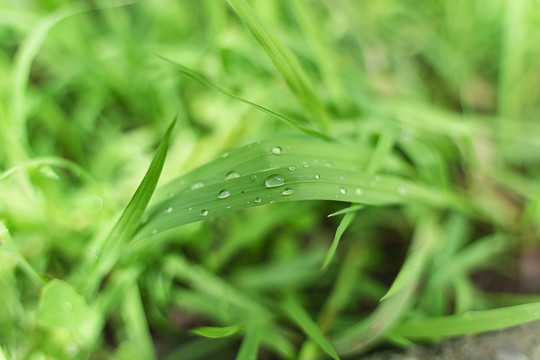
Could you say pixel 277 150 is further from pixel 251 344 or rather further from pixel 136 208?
pixel 251 344

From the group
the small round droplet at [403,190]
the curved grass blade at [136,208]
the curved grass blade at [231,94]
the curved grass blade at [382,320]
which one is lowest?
the curved grass blade at [382,320]

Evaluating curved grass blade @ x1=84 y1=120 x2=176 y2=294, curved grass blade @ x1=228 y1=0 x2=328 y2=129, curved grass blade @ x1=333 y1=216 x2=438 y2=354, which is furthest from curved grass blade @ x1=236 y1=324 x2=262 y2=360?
curved grass blade @ x1=228 y1=0 x2=328 y2=129

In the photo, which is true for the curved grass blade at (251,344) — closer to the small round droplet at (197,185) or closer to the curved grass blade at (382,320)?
the curved grass blade at (382,320)

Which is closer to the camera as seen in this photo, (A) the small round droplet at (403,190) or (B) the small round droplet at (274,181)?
(B) the small round droplet at (274,181)

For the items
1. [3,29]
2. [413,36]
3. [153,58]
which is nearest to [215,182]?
[153,58]

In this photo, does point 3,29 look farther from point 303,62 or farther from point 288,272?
point 288,272

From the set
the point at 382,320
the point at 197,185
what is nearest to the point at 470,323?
the point at 382,320

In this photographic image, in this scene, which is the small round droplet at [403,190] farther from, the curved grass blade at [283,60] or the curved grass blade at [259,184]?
the curved grass blade at [283,60]

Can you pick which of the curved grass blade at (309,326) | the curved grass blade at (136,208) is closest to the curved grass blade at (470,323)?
the curved grass blade at (309,326)

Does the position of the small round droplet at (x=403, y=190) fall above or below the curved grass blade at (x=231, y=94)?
below
